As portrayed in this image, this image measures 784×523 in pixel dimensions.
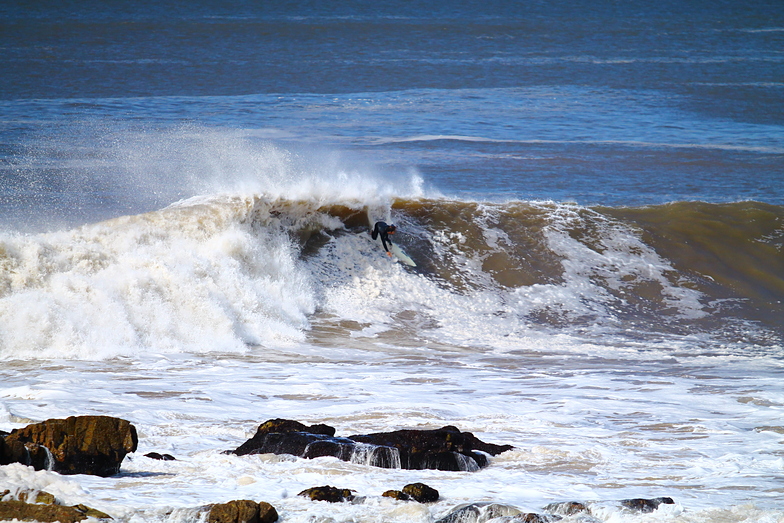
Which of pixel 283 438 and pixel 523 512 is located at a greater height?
pixel 283 438

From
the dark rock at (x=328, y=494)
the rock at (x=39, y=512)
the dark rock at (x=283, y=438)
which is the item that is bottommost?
the dark rock at (x=328, y=494)

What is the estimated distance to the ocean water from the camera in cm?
520

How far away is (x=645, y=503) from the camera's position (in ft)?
14.8

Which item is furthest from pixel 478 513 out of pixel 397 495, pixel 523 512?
pixel 397 495

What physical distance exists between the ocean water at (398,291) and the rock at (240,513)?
0.19 meters

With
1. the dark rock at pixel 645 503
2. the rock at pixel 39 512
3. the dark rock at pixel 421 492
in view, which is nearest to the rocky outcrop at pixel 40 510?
the rock at pixel 39 512

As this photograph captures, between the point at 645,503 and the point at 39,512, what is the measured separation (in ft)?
10.6

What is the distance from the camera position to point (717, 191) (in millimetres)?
19688

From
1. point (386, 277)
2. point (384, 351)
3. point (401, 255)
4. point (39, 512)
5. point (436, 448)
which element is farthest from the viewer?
point (401, 255)

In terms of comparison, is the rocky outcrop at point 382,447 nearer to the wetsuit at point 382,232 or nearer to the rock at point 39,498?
the rock at point 39,498

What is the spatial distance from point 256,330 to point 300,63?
31851mm

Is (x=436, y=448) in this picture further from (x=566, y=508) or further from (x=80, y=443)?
(x=80, y=443)

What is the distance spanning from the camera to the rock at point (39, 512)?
3781 millimetres

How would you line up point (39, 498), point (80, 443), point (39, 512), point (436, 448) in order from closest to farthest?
point (39, 512), point (39, 498), point (80, 443), point (436, 448)
